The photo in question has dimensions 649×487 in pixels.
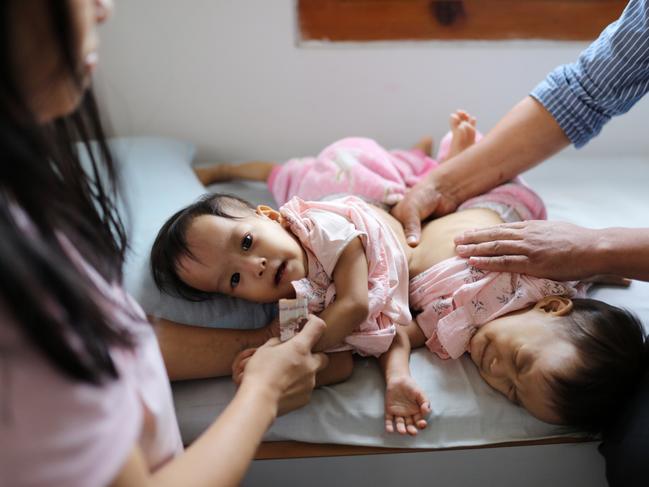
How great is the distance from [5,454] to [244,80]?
144 centimetres

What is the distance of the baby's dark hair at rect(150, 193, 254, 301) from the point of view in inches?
38.8

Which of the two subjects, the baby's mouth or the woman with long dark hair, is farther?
the baby's mouth

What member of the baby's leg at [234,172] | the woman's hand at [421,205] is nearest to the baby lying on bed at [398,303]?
the woman's hand at [421,205]

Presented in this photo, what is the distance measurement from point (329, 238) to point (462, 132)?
23.2 inches

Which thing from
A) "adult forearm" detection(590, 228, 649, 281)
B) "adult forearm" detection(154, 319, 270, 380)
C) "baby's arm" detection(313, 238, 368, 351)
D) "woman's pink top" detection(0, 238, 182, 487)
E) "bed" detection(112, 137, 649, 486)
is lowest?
"bed" detection(112, 137, 649, 486)

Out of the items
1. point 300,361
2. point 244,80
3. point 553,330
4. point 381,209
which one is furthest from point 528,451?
point 244,80

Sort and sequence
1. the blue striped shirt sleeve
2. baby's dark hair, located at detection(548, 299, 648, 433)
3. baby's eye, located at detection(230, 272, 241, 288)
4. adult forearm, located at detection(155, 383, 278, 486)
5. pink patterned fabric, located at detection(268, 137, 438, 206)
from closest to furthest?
adult forearm, located at detection(155, 383, 278, 486) → baby's dark hair, located at detection(548, 299, 648, 433) → baby's eye, located at detection(230, 272, 241, 288) → the blue striped shirt sleeve → pink patterned fabric, located at detection(268, 137, 438, 206)

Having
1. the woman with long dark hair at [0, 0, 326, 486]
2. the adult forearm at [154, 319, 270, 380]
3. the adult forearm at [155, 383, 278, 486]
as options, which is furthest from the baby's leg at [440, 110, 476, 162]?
the woman with long dark hair at [0, 0, 326, 486]

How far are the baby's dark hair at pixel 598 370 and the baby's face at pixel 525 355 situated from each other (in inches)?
0.6

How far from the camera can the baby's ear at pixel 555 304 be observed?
975 millimetres

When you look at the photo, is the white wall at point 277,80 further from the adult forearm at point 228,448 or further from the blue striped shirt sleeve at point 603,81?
the adult forearm at point 228,448

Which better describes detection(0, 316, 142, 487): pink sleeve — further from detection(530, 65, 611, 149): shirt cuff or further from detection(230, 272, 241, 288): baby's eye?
detection(530, 65, 611, 149): shirt cuff

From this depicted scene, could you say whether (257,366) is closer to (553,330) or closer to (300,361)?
(300,361)

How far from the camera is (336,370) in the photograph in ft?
3.24
